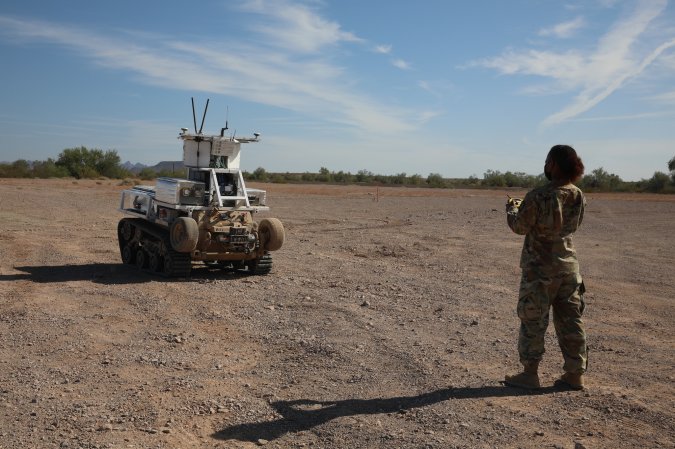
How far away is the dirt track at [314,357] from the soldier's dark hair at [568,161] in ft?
6.44

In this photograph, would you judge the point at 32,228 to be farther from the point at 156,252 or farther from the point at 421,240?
the point at 421,240

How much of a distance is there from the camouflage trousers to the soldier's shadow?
38 centimetres

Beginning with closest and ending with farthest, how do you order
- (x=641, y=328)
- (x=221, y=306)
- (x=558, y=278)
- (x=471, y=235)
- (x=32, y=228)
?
(x=558, y=278) → (x=641, y=328) → (x=221, y=306) → (x=32, y=228) → (x=471, y=235)

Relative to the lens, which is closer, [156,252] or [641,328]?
[641,328]

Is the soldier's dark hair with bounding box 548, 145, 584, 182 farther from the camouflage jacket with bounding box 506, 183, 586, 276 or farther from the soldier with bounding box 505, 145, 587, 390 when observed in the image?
the camouflage jacket with bounding box 506, 183, 586, 276

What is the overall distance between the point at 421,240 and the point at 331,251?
379 cm

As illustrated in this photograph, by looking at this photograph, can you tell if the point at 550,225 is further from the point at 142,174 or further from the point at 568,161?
the point at 142,174

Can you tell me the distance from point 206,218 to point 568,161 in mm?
7458

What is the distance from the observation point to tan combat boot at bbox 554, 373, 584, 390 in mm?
6422

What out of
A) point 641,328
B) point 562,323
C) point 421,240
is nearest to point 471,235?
point 421,240

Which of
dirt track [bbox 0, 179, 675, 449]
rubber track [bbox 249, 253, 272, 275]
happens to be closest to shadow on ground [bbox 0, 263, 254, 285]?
dirt track [bbox 0, 179, 675, 449]

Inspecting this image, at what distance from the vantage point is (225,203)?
41.8ft

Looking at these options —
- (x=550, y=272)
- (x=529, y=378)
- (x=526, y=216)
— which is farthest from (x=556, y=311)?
(x=526, y=216)

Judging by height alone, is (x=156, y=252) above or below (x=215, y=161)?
below
